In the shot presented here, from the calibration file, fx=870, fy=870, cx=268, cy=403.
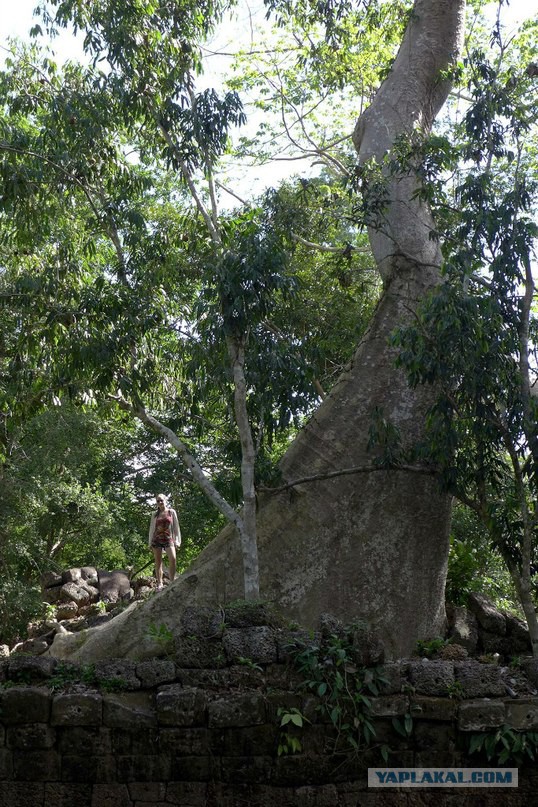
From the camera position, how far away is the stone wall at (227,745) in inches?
209

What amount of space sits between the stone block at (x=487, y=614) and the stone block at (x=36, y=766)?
4.63 metres

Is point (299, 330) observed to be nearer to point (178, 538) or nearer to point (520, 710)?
point (178, 538)

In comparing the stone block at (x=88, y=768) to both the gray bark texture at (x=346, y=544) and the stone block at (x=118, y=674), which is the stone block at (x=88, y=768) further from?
the gray bark texture at (x=346, y=544)

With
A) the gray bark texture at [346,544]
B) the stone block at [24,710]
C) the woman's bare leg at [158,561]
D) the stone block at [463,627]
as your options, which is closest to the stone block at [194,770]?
the stone block at [24,710]

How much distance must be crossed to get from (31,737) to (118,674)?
0.64 meters

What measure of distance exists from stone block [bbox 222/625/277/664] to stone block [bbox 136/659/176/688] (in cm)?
38

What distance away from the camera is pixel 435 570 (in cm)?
812

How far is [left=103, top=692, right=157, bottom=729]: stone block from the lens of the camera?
5.38 meters

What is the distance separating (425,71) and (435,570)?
6.42 metres

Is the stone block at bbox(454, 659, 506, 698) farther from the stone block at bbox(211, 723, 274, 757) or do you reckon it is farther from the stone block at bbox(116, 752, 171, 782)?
the stone block at bbox(116, 752, 171, 782)

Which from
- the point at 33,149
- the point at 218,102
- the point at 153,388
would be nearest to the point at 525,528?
the point at 153,388

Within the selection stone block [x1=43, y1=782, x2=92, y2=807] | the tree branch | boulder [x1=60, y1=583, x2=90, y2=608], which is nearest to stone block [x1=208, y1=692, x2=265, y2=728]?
stone block [x1=43, y1=782, x2=92, y2=807]

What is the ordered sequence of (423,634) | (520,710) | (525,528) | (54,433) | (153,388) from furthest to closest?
(54,433) < (153,388) < (423,634) < (525,528) < (520,710)

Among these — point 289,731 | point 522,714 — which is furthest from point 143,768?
point 522,714
